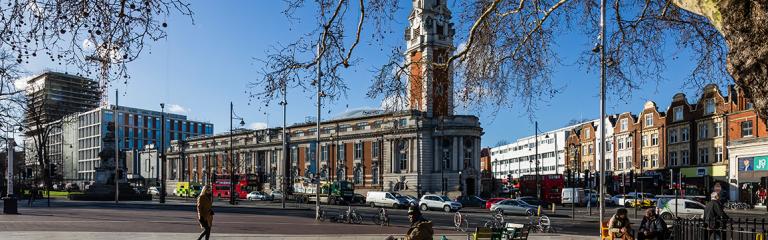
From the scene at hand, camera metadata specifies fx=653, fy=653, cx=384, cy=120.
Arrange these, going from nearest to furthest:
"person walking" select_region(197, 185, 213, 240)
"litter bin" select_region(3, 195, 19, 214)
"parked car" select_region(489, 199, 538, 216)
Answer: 1. "person walking" select_region(197, 185, 213, 240)
2. "litter bin" select_region(3, 195, 19, 214)
3. "parked car" select_region(489, 199, 538, 216)

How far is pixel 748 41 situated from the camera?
5645mm

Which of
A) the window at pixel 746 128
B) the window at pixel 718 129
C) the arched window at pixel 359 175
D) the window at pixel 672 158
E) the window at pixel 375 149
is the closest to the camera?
the window at pixel 746 128

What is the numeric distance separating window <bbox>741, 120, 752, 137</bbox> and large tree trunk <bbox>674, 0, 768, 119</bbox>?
187 feet

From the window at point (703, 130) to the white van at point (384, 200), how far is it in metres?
31.3

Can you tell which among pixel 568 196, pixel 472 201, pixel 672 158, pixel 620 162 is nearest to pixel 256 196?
pixel 472 201

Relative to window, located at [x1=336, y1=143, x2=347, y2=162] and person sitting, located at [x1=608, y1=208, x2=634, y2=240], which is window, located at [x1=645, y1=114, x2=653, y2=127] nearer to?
window, located at [x1=336, y1=143, x2=347, y2=162]

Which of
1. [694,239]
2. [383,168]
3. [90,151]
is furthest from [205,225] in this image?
[90,151]


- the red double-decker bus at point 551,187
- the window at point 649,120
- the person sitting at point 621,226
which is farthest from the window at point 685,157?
the person sitting at point 621,226

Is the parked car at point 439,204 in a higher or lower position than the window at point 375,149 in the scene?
lower

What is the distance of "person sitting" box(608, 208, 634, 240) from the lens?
50.0 feet

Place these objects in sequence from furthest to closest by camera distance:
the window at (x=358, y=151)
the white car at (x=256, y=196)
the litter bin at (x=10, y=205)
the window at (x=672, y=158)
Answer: the window at (x=358, y=151), the white car at (x=256, y=196), the window at (x=672, y=158), the litter bin at (x=10, y=205)

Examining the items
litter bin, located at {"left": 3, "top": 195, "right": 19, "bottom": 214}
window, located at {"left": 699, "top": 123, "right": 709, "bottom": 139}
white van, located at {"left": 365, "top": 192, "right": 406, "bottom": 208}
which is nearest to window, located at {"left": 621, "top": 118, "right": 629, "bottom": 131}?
window, located at {"left": 699, "top": 123, "right": 709, "bottom": 139}

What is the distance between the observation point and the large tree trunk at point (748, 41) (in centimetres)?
554

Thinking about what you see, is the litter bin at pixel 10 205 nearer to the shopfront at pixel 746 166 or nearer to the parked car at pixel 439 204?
the parked car at pixel 439 204
